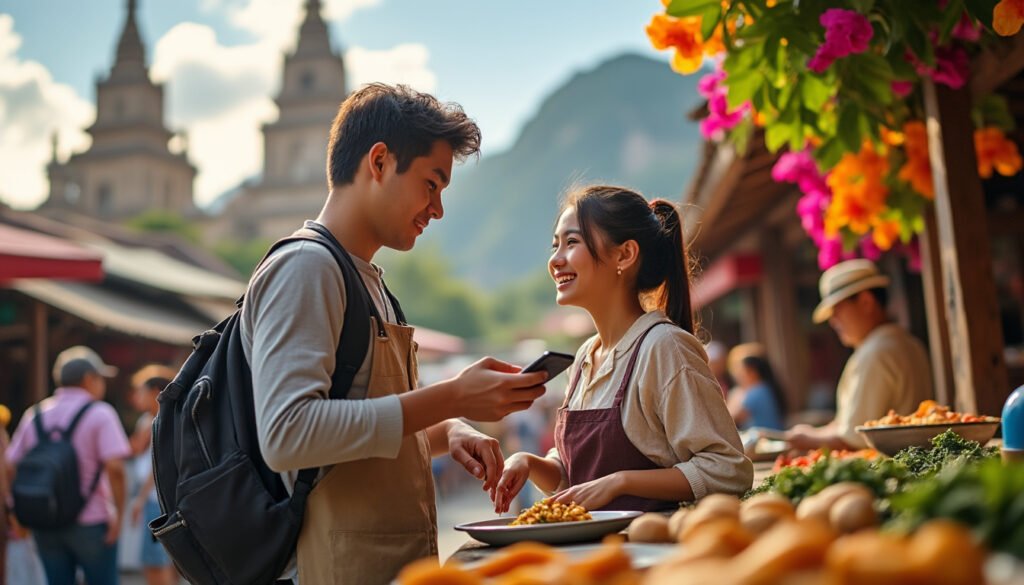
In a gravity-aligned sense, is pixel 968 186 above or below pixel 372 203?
above

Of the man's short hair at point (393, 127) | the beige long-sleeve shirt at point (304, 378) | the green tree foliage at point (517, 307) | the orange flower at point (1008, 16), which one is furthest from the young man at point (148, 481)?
the green tree foliage at point (517, 307)

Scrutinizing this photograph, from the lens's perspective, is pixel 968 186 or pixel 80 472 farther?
pixel 80 472

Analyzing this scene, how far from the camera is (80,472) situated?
661 cm

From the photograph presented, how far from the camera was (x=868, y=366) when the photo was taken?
4848 millimetres

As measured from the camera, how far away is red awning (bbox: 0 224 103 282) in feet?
22.3

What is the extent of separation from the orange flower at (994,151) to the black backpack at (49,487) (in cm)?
546

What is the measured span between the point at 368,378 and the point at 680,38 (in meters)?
1.99

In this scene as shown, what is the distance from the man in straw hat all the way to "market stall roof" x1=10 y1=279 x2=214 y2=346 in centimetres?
910

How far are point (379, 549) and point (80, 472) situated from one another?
16.4ft

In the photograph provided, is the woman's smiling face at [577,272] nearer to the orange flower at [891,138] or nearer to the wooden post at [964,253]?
the wooden post at [964,253]

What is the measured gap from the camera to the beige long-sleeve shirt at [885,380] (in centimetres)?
480

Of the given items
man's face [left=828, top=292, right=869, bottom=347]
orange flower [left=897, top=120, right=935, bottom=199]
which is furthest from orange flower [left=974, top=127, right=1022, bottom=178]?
man's face [left=828, top=292, right=869, bottom=347]

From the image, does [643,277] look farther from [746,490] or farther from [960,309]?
[960,309]

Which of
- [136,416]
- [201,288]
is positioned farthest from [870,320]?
[201,288]
